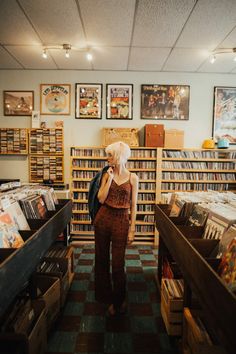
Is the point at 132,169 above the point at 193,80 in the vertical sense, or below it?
below

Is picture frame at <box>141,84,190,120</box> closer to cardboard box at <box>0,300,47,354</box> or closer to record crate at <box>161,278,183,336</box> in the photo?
record crate at <box>161,278,183,336</box>

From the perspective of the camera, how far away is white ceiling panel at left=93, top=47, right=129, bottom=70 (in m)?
3.34

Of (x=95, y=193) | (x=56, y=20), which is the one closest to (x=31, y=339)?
(x=95, y=193)

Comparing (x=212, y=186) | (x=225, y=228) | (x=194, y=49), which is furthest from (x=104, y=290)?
(x=194, y=49)

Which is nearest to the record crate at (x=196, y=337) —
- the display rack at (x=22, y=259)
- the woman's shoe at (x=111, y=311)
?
the woman's shoe at (x=111, y=311)

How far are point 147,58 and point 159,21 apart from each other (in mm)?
1030

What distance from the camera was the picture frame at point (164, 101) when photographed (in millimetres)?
4207

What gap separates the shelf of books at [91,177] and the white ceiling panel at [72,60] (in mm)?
1430

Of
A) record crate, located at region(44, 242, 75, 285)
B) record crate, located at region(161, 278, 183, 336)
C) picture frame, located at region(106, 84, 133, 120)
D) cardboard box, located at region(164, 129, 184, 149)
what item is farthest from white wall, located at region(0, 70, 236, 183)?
record crate, located at region(161, 278, 183, 336)

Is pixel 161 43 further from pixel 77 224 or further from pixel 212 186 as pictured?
pixel 77 224

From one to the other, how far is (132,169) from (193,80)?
2.05 meters

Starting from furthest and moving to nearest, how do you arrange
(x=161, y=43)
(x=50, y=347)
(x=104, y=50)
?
(x=104, y=50) → (x=161, y=43) → (x=50, y=347)

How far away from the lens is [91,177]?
13.2 ft

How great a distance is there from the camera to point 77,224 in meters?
4.06
